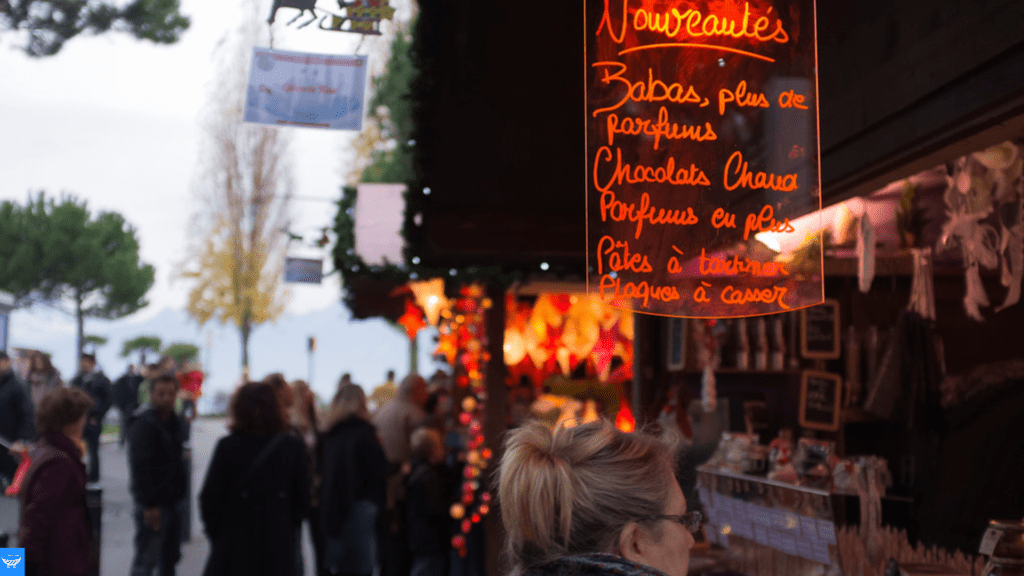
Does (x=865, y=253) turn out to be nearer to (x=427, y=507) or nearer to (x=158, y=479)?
(x=427, y=507)

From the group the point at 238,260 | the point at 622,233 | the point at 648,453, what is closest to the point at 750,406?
the point at 622,233

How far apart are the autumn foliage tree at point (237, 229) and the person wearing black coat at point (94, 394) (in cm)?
1808

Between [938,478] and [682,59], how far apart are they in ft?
9.03

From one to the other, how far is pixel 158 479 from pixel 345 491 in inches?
51.7

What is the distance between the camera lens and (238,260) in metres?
30.0

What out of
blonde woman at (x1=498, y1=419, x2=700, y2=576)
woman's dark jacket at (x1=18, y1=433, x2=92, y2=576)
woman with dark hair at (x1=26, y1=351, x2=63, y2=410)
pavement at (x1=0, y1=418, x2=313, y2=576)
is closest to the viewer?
blonde woman at (x1=498, y1=419, x2=700, y2=576)

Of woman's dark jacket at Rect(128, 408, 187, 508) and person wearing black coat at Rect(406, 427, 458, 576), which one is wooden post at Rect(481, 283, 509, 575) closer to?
person wearing black coat at Rect(406, 427, 458, 576)

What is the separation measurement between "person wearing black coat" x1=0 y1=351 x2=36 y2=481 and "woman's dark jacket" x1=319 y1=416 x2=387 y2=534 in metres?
4.16

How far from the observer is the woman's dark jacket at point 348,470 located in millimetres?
5699

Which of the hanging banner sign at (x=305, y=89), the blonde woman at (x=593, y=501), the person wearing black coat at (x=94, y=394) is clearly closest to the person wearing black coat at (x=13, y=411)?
the person wearing black coat at (x=94, y=394)

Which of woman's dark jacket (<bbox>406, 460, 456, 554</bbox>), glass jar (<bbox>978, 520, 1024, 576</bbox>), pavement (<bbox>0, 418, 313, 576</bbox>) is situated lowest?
pavement (<bbox>0, 418, 313, 576</bbox>)

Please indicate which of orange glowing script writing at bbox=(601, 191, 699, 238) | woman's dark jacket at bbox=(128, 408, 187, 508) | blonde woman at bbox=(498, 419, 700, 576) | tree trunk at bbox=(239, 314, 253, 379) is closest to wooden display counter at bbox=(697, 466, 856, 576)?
orange glowing script writing at bbox=(601, 191, 699, 238)

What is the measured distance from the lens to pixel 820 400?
5.77 metres

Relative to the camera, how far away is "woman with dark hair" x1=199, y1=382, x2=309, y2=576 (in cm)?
450
